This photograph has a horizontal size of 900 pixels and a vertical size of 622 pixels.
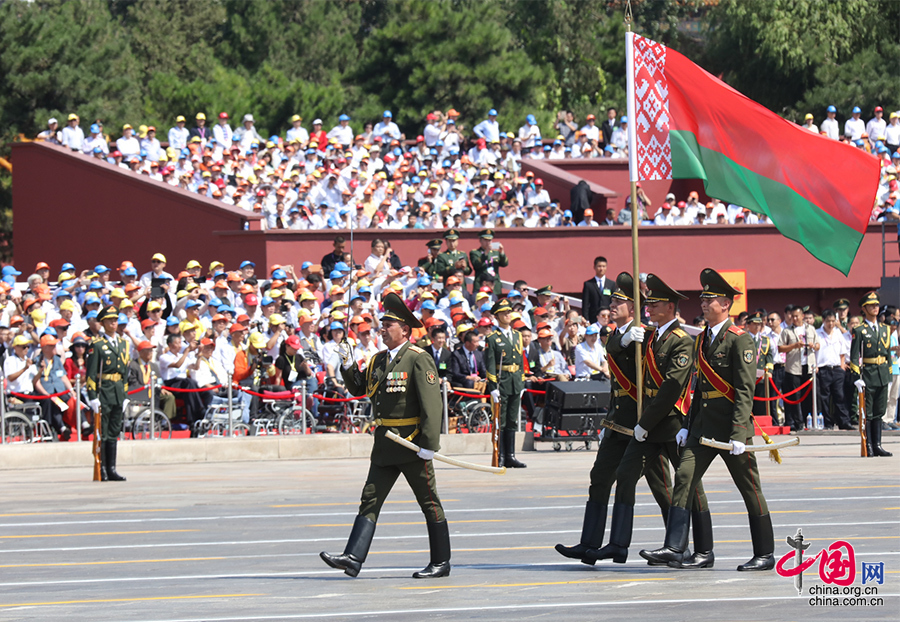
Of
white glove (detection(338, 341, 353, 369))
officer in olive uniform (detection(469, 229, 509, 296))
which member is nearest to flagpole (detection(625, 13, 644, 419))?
white glove (detection(338, 341, 353, 369))

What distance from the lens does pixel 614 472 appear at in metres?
10.8

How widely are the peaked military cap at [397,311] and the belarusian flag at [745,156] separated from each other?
2.35 metres

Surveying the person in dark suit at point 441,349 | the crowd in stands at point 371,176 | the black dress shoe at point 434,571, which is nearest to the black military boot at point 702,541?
the black dress shoe at point 434,571

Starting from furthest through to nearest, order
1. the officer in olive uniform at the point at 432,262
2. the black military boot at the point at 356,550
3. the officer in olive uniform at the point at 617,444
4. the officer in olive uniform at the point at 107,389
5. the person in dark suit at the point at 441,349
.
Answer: the officer in olive uniform at the point at 432,262
the person in dark suit at the point at 441,349
the officer in olive uniform at the point at 107,389
the officer in olive uniform at the point at 617,444
the black military boot at the point at 356,550

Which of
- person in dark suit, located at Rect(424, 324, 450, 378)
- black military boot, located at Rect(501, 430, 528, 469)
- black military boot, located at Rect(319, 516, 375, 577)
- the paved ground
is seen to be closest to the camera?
the paved ground

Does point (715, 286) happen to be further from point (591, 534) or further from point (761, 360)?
point (761, 360)

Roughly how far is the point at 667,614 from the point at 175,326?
45.2ft

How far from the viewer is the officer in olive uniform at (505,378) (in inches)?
755

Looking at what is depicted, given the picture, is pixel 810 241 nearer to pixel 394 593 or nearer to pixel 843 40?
pixel 394 593

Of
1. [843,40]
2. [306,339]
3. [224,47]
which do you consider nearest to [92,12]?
[224,47]

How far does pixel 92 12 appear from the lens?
55.7m

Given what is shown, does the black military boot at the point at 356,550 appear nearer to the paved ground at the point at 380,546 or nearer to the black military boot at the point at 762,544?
the paved ground at the point at 380,546

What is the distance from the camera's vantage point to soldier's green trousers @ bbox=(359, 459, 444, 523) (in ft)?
34.3

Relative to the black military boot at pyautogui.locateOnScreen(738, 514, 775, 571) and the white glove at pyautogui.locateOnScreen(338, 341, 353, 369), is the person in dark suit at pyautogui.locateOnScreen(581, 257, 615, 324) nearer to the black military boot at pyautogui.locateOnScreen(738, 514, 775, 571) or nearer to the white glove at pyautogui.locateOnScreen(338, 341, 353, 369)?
the white glove at pyautogui.locateOnScreen(338, 341, 353, 369)
